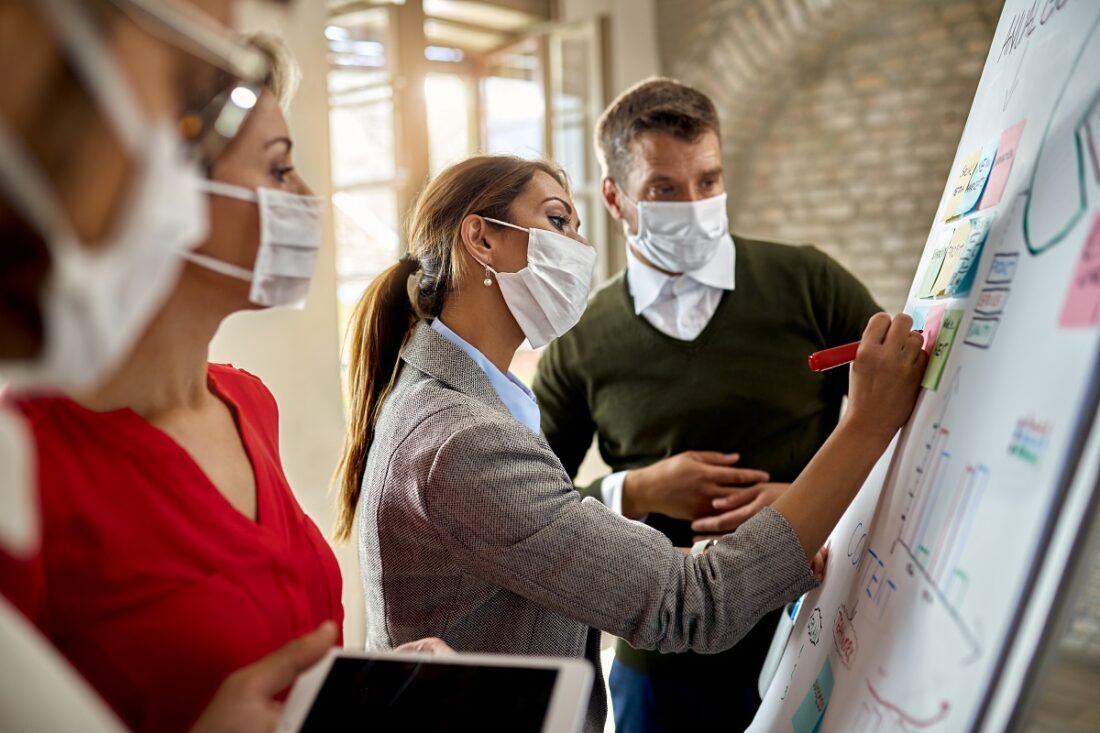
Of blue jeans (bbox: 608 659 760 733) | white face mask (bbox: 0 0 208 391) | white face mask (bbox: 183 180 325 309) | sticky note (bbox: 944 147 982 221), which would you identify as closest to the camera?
white face mask (bbox: 0 0 208 391)

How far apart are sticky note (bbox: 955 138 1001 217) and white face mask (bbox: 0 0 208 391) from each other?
37.6 inches

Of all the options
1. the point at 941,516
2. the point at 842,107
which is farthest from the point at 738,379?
the point at 842,107

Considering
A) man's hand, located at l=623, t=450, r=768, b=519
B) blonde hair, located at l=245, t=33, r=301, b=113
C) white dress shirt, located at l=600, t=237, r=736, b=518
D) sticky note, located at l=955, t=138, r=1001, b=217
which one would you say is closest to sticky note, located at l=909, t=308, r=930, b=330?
sticky note, located at l=955, t=138, r=1001, b=217

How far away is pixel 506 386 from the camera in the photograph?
1.35 meters

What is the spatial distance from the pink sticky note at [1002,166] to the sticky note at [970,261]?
0.02m

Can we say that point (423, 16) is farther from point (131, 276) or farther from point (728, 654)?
point (131, 276)

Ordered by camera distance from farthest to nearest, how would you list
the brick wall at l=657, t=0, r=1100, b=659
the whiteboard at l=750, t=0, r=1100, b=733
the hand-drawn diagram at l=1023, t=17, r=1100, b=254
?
the brick wall at l=657, t=0, r=1100, b=659, the hand-drawn diagram at l=1023, t=17, r=1100, b=254, the whiteboard at l=750, t=0, r=1100, b=733

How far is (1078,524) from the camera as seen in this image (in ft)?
2.05

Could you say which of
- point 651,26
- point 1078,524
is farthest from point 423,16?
point 1078,524

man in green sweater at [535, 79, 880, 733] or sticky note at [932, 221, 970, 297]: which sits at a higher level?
sticky note at [932, 221, 970, 297]

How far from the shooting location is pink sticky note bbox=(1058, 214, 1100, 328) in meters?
0.67

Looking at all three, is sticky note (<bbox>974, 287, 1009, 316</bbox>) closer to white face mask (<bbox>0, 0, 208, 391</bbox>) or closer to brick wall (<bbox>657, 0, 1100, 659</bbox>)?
white face mask (<bbox>0, 0, 208, 391</bbox>)

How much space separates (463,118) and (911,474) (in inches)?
162

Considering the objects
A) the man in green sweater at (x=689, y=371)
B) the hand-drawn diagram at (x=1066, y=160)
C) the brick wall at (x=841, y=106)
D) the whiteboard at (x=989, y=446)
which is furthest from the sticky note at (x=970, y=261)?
the brick wall at (x=841, y=106)
